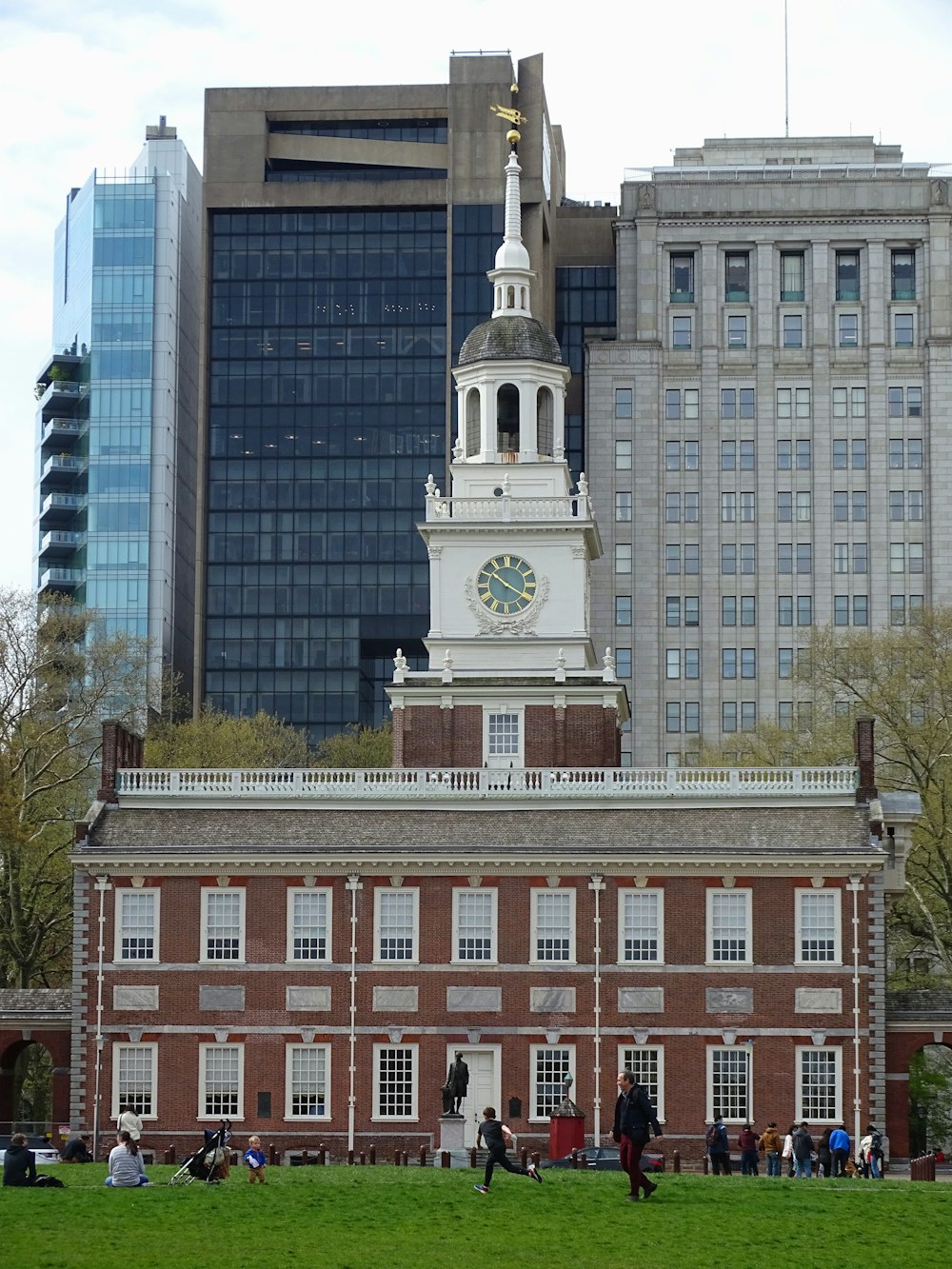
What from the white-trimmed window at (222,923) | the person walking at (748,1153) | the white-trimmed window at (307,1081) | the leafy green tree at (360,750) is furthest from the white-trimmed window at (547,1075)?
the leafy green tree at (360,750)

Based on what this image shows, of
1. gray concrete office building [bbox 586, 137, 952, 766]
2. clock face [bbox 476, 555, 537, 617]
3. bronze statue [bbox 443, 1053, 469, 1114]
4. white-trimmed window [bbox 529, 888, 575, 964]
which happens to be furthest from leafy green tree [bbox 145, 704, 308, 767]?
gray concrete office building [bbox 586, 137, 952, 766]

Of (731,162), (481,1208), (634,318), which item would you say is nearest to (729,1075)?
(481,1208)

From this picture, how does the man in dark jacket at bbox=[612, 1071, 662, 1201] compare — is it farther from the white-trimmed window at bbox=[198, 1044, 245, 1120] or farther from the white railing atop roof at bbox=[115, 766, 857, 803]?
the white railing atop roof at bbox=[115, 766, 857, 803]

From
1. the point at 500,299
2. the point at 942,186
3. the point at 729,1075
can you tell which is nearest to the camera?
the point at 729,1075

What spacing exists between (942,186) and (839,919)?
4735 inches

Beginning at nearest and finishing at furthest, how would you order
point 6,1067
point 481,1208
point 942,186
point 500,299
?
point 481,1208, point 6,1067, point 500,299, point 942,186

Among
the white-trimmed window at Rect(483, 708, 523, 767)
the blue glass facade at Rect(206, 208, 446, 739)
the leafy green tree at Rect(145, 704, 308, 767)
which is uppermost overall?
the blue glass facade at Rect(206, 208, 446, 739)

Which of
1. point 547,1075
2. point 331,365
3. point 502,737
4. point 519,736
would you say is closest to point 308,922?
point 547,1075

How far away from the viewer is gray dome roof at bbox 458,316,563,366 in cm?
8269

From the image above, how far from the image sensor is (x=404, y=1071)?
69.7 m

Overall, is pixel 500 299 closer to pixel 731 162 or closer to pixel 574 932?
pixel 574 932

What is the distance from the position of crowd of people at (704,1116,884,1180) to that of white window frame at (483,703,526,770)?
48.6 ft

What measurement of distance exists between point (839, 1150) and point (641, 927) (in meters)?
10.4

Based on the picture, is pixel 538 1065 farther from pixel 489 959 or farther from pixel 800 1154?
pixel 800 1154
